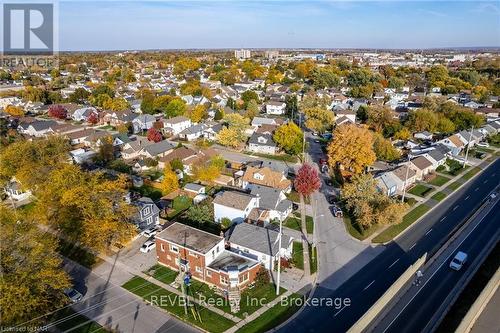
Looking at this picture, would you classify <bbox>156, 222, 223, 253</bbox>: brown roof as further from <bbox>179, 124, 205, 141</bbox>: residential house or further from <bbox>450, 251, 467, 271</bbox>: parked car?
<bbox>179, 124, 205, 141</bbox>: residential house

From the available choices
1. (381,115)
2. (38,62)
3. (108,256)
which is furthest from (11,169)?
(38,62)

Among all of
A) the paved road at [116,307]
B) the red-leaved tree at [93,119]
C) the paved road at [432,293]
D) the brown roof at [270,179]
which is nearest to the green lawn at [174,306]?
the paved road at [116,307]

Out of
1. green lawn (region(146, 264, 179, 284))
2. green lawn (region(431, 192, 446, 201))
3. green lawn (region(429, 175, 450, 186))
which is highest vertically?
green lawn (region(429, 175, 450, 186))

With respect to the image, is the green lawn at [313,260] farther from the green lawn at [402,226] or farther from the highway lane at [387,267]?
the green lawn at [402,226]

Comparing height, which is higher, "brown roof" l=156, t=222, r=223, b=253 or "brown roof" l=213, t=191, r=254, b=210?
"brown roof" l=213, t=191, r=254, b=210

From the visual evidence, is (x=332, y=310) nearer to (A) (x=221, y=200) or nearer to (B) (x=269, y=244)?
(B) (x=269, y=244)

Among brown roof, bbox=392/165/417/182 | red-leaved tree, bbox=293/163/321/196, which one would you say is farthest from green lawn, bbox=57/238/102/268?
brown roof, bbox=392/165/417/182
